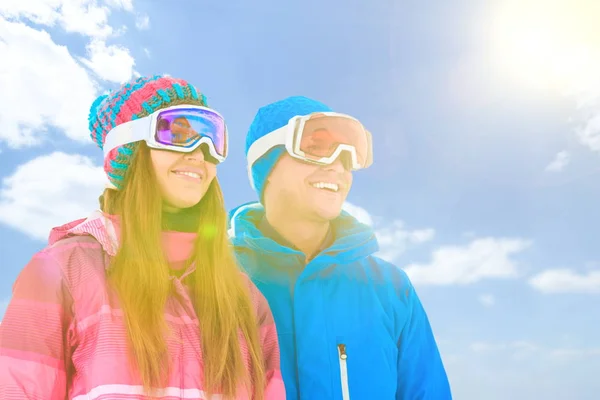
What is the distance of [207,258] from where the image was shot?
3.13 metres

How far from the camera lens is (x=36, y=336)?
2.53 m

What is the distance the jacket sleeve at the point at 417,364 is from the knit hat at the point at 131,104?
6.76 feet

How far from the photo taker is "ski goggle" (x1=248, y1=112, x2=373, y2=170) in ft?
13.0

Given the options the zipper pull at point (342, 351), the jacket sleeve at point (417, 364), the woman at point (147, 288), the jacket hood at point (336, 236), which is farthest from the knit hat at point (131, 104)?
the jacket sleeve at point (417, 364)

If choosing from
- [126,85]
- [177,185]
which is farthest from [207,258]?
[126,85]

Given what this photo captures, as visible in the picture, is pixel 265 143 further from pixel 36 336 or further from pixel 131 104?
pixel 36 336

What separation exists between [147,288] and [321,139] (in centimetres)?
171

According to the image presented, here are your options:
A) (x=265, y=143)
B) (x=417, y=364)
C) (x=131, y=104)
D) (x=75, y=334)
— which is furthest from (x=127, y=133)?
(x=417, y=364)

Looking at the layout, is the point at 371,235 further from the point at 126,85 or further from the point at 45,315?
the point at 45,315

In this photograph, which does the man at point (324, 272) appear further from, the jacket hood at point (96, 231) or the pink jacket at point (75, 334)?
the jacket hood at point (96, 231)

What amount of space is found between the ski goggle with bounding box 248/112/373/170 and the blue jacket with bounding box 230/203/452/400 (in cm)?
52

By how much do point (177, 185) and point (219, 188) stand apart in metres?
0.32

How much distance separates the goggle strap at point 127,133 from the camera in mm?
3094

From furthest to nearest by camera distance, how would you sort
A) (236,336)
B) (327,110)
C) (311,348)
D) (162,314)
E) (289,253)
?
(327,110) < (289,253) < (311,348) < (236,336) < (162,314)
